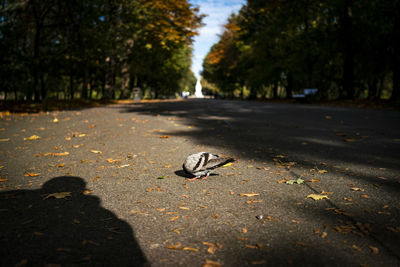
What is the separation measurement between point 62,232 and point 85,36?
67.4 ft

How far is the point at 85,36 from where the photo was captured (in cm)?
2019

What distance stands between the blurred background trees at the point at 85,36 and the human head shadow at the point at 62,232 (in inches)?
465

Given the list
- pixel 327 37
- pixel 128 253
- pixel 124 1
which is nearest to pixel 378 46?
pixel 327 37

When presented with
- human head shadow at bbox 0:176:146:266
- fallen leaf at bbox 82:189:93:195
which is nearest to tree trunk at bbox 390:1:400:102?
fallen leaf at bbox 82:189:93:195

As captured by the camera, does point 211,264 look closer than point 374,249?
Yes

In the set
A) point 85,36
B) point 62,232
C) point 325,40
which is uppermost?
point 325,40

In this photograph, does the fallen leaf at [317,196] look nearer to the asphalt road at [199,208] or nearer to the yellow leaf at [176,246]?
the asphalt road at [199,208]

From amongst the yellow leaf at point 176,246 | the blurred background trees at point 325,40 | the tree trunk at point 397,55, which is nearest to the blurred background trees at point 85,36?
the blurred background trees at point 325,40

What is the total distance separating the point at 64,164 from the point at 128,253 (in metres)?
2.90

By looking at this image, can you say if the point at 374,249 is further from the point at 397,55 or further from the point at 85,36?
the point at 85,36

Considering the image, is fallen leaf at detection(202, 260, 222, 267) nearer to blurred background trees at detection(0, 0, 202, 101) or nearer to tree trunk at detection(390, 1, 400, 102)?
blurred background trees at detection(0, 0, 202, 101)

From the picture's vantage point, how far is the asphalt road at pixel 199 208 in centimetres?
201

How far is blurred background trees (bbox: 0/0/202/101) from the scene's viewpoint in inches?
530

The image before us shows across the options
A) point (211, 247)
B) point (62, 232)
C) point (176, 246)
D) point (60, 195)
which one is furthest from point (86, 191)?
point (211, 247)
